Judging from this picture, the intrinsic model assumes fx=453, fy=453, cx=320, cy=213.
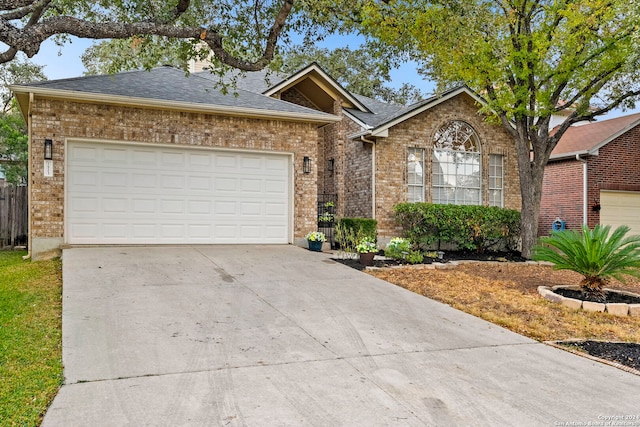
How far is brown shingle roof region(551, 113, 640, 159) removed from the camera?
14.8 metres

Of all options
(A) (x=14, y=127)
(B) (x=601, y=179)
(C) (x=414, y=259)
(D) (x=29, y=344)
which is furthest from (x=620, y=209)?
(A) (x=14, y=127)

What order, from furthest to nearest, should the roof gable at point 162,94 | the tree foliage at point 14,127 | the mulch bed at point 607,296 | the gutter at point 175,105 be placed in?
1. the tree foliage at point 14,127
2. the roof gable at point 162,94
3. the gutter at point 175,105
4. the mulch bed at point 607,296

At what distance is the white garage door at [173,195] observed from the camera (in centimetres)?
971

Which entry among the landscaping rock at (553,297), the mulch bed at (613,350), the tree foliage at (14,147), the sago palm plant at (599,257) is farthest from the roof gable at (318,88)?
the tree foliage at (14,147)

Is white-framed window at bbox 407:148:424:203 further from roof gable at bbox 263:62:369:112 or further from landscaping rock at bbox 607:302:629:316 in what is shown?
landscaping rock at bbox 607:302:629:316

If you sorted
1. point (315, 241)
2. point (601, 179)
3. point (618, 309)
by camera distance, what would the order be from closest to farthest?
point (618, 309), point (315, 241), point (601, 179)

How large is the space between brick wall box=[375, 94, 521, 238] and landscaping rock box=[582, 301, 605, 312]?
648cm

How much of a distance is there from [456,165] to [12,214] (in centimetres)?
1222

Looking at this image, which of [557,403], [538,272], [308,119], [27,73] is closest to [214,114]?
[308,119]

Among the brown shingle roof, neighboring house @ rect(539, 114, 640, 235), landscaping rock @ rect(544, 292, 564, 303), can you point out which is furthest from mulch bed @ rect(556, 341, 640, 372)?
the brown shingle roof

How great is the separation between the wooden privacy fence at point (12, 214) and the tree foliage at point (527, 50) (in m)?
9.36

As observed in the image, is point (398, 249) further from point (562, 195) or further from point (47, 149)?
point (562, 195)

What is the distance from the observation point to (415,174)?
1325 centimetres

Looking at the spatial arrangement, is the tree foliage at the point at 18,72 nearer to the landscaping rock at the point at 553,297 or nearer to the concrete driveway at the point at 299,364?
the concrete driveway at the point at 299,364
